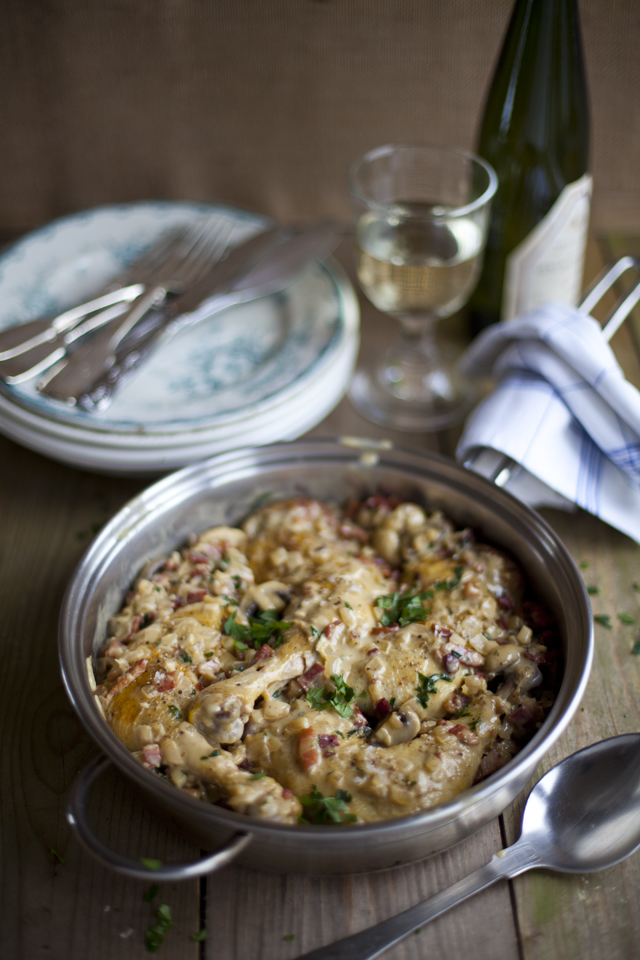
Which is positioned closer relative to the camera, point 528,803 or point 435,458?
point 528,803

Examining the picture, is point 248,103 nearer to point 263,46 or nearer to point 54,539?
point 263,46

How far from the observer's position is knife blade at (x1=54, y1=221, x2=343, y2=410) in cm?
190

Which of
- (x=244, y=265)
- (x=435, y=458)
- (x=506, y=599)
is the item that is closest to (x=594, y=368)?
(x=435, y=458)

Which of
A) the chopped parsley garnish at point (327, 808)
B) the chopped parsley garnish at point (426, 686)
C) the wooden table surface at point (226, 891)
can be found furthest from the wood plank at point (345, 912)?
the chopped parsley garnish at point (426, 686)

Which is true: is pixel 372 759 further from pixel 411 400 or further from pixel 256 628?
pixel 411 400

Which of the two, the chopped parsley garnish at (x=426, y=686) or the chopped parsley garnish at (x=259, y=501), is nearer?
the chopped parsley garnish at (x=426, y=686)

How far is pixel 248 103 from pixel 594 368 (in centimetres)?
154

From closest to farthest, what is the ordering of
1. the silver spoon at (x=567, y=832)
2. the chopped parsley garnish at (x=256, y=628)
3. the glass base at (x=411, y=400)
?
1. the silver spoon at (x=567, y=832)
2. the chopped parsley garnish at (x=256, y=628)
3. the glass base at (x=411, y=400)

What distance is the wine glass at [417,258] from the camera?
6.19 ft

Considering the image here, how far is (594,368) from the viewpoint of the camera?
68.1 inches

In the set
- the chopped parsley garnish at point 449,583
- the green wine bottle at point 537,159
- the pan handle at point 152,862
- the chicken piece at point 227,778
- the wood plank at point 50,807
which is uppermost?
the green wine bottle at point 537,159

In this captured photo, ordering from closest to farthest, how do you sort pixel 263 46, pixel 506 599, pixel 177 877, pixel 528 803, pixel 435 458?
pixel 177 877, pixel 528 803, pixel 506 599, pixel 435 458, pixel 263 46

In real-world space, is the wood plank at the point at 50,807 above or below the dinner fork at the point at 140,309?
below

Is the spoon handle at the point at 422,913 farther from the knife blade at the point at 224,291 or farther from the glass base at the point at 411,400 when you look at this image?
the knife blade at the point at 224,291
